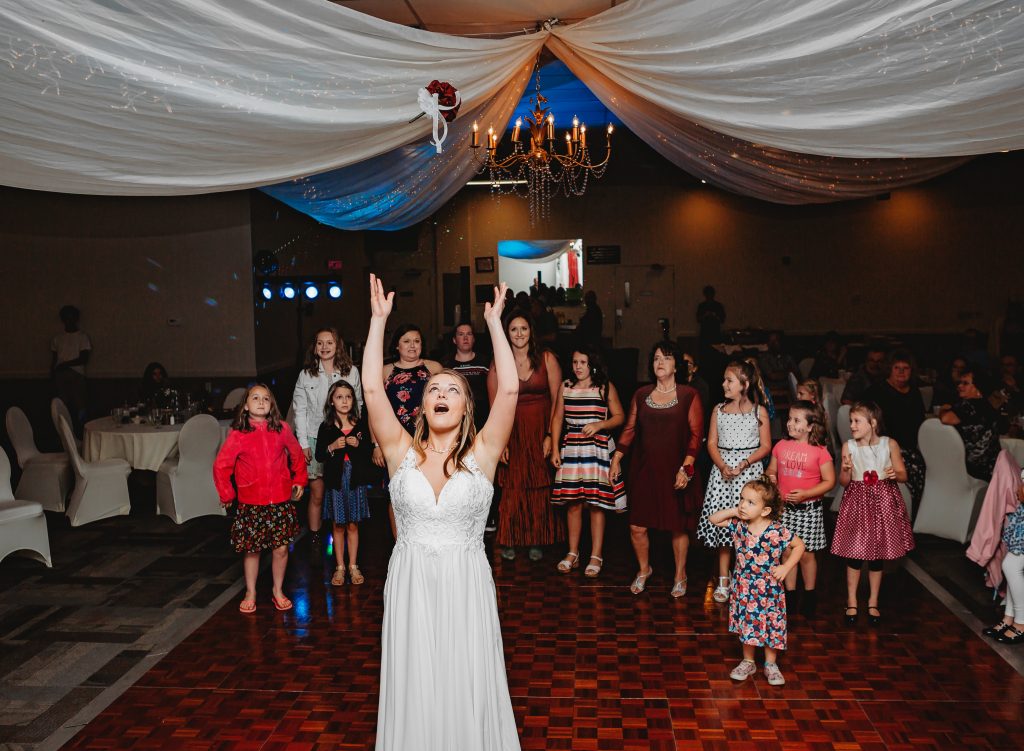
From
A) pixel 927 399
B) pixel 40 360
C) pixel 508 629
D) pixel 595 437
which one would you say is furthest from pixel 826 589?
pixel 40 360

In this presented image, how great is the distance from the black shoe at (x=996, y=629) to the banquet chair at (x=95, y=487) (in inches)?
244

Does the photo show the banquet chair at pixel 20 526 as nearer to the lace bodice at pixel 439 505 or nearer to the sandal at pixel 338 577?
the sandal at pixel 338 577

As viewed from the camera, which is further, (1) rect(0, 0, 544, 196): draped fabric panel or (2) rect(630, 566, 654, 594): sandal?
(2) rect(630, 566, 654, 594): sandal

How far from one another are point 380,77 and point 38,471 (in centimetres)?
596

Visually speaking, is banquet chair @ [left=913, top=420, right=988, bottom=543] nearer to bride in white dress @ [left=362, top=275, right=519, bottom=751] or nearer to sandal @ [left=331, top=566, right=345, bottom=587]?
sandal @ [left=331, top=566, right=345, bottom=587]

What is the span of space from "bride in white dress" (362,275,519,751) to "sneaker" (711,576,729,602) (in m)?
2.56

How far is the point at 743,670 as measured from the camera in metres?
4.30

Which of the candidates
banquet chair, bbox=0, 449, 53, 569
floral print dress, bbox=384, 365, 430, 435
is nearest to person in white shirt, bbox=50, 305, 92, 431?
banquet chair, bbox=0, 449, 53, 569

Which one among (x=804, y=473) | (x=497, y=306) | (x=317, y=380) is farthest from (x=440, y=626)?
(x=317, y=380)

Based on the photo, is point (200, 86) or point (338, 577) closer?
point (200, 86)

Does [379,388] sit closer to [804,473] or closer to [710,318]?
[804,473]

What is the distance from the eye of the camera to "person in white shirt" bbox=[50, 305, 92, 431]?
9977 mm

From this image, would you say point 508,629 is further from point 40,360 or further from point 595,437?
point 40,360

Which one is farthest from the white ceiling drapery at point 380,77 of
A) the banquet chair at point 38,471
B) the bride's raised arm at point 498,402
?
the banquet chair at point 38,471
